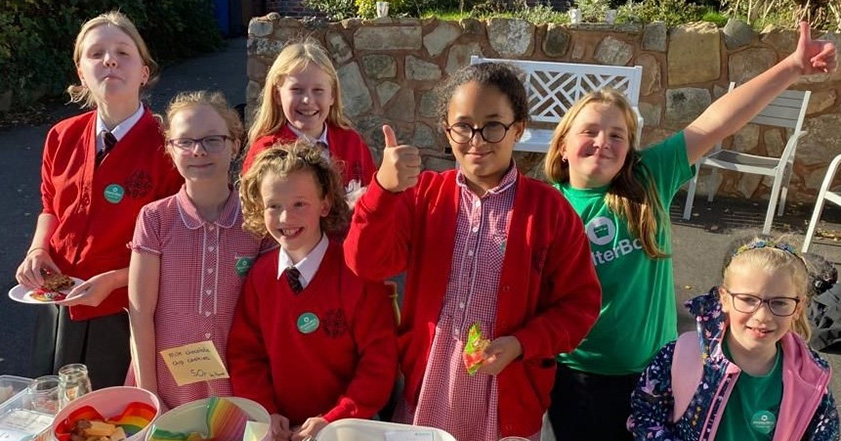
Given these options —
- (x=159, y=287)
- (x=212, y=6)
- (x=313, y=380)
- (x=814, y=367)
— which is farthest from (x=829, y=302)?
(x=212, y=6)

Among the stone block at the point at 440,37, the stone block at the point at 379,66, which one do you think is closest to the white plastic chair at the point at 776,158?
the stone block at the point at 440,37

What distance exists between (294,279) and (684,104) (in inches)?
191

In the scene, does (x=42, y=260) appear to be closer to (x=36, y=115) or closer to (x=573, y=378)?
(x=573, y=378)

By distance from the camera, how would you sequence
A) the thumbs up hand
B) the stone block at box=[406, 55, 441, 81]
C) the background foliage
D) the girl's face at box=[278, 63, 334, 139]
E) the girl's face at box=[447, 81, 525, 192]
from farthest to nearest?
1. the background foliage
2. the stone block at box=[406, 55, 441, 81]
3. the girl's face at box=[278, 63, 334, 139]
4. the girl's face at box=[447, 81, 525, 192]
5. the thumbs up hand

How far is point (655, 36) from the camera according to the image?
5695 mm

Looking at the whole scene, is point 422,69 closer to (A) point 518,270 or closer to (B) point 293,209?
(B) point 293,209

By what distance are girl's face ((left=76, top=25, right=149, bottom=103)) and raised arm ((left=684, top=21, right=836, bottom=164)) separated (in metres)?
1.79

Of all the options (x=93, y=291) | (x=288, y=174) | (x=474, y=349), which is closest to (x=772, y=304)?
(x=474, y=349)

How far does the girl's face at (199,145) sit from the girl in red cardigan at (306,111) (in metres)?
0.45

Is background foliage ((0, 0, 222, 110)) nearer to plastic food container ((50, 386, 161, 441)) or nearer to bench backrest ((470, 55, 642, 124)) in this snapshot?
bench backrest ((470, 55, 642, 124))

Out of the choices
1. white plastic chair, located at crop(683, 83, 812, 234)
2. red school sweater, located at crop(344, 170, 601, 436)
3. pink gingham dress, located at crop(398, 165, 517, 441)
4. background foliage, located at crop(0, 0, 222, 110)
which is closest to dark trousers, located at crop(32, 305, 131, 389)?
red school sweater, located at crop(344, 170, 601, 436)

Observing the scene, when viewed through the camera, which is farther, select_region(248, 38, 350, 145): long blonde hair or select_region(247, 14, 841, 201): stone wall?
select_region(247, 14, 841, 201): stone wall

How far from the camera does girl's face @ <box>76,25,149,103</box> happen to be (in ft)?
7.29

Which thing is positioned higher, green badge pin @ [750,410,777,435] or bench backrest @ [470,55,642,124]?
bench backrest @ [470,55,642,124]
